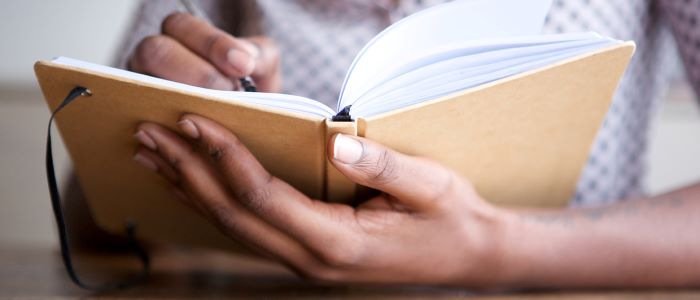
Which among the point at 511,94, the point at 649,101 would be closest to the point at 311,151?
the point at 511,94

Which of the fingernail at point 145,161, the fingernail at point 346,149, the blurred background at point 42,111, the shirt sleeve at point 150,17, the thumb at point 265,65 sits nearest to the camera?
the fingernail at point 346,149

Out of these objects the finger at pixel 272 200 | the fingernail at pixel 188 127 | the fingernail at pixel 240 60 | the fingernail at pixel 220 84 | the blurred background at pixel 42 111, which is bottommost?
the blurred background at pixel 42 111

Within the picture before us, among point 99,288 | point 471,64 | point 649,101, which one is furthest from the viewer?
point 649,101

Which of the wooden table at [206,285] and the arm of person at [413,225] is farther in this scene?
the wooden table at [206,285]

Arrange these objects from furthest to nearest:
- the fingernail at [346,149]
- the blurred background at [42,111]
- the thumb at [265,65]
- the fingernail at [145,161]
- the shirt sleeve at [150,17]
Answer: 1. the blurred background at [42,111]
2. the shirt sleeve at [150,17]
3. the thumb at [265,65]
4. the fingernail at [145,161]
5. the fingernail at [346,149]

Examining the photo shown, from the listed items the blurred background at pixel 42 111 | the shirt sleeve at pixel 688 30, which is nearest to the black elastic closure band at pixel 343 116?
the shirt sleeve at pixel 688 30

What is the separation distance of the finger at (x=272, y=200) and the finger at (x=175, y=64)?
0.11m

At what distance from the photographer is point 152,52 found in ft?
2.41

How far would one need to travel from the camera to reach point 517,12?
0.62 meters

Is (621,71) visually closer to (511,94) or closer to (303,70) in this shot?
(511,94)

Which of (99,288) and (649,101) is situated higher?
(649,101)

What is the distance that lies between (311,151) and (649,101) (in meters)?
0.73

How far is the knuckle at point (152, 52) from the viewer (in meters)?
0.73

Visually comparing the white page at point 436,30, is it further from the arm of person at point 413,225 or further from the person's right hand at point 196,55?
the person's right hand at point 196,55
